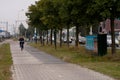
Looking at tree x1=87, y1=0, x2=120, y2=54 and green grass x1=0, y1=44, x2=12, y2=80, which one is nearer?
green grass x1=0, y1=44, x2=12, y2=80

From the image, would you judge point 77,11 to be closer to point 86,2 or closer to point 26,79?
point 86,2

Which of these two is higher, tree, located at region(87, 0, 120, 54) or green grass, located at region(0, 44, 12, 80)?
tree, located at region(87, 0, 120, 54)

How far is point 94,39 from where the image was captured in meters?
34.2

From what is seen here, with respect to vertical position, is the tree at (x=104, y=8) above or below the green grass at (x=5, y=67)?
above

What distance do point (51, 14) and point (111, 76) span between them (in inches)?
1177

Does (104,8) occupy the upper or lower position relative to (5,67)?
upper

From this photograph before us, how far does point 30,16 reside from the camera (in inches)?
2489

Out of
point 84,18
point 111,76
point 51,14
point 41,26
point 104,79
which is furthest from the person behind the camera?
point 41,26

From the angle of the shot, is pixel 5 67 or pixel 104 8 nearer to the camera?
pixel 5 67

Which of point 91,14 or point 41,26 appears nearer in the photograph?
point 91,14

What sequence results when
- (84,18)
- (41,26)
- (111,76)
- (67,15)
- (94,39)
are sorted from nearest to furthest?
(111,76) < (84,18) < (67,15) < (94,39) < (41,26)

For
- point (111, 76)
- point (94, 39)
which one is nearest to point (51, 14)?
point (94, 39)

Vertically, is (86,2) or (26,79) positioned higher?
(86,2)

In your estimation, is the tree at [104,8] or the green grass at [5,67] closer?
the green grass at [5,67]
